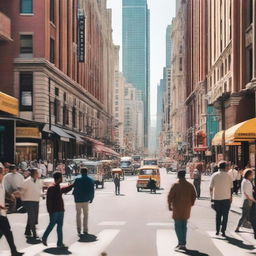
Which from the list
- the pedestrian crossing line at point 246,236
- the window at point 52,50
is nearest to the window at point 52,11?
the window at point 52,50

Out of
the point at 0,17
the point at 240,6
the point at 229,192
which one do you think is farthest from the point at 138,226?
the point at 240,6

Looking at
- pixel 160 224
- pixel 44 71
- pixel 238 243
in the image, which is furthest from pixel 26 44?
pixel 238 243

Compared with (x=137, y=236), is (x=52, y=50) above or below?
above

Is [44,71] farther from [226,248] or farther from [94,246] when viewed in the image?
[226,248]

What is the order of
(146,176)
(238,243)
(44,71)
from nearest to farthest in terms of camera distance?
(238,243) < (146,176) < (44,71)

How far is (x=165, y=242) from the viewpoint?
1345 centimetres

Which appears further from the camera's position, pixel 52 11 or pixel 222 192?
pixel 52 11

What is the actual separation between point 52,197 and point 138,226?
16.3ft

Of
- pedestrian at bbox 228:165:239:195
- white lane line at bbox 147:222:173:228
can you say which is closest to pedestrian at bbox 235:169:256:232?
white lane line at bbox 147:222:173:228

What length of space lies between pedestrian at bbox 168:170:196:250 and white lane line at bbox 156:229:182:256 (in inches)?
12.8

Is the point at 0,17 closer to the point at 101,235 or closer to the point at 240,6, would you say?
the point at 240,6

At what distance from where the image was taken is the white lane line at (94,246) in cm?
1190

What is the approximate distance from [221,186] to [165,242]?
216cm

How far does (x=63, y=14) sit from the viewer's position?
6444 centimetres
